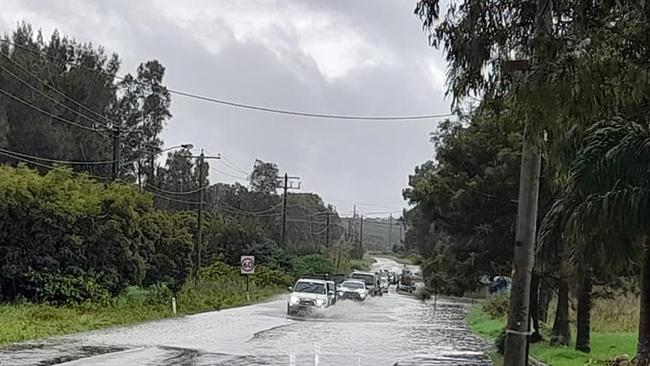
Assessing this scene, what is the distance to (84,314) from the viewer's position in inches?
1396

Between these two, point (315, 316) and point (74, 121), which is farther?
point (74, 121)

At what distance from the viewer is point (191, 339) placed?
2789cm

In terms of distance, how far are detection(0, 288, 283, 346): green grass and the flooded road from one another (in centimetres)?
108

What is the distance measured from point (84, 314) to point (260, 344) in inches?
454

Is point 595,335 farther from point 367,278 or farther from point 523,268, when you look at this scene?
point 367,278

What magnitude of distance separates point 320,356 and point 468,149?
15096 mm

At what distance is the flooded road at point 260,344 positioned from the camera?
21547 millimetres

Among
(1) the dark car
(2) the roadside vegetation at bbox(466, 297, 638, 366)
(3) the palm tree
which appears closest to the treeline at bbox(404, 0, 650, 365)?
(3) the palm tree

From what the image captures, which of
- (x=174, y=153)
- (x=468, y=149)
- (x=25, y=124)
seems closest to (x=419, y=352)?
(x=468, y=149)

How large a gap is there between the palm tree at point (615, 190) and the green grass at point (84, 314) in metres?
16.1

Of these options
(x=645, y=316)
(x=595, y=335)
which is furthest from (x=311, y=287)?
(x=645, y=316)

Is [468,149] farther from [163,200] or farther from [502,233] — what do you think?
[163,200]

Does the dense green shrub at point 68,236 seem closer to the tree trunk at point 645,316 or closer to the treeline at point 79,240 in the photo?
the treeline at point 79,240

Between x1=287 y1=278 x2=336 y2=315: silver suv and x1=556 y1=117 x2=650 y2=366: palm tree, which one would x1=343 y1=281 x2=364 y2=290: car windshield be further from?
x1=556 y1=117 x2=650 y2=366: palm tree
